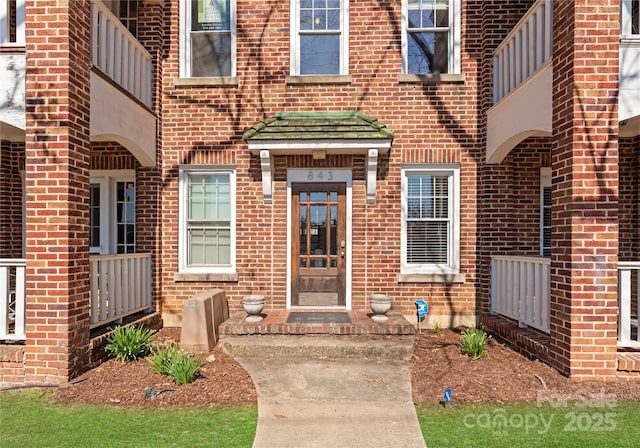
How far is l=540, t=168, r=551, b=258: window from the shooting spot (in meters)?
7.21

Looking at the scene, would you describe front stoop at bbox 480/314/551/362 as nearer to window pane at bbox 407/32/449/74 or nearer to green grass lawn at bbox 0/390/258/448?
green grass lawn at bbox 0/390/258/448

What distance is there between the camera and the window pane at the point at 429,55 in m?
7.36

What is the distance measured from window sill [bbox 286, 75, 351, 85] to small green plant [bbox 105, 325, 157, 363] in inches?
195

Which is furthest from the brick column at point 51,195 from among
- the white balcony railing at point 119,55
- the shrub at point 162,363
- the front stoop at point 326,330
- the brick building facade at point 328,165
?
the front stoop at point 326,330

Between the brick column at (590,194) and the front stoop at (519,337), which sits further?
the front stoop at (519,337)

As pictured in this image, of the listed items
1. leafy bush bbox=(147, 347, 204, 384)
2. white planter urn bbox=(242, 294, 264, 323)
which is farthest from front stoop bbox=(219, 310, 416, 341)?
leafy bush bbox=(147, 347, 204, 384)

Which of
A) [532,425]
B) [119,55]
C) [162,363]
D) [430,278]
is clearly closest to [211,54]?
[119,55]

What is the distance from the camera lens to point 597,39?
4781 mm

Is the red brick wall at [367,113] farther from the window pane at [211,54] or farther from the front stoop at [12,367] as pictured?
the front stoop at [12,367]

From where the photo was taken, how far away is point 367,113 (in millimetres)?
7262

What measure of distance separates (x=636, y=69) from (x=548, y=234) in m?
3.24

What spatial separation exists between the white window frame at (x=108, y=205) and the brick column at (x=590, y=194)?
721 centimetres

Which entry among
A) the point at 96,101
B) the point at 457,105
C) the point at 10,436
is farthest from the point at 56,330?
the point at 457,105

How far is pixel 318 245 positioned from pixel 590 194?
4247 millimetres
